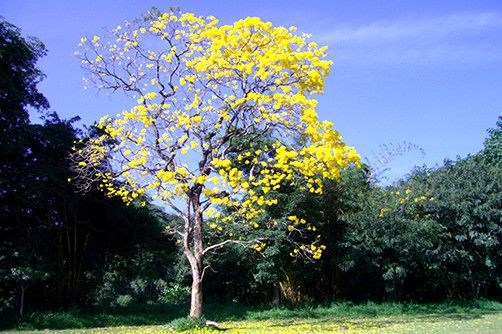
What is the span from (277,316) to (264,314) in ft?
1.77

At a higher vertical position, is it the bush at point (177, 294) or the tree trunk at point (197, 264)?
the tree trunk at point (197, 264)

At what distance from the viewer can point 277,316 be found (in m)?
15.5

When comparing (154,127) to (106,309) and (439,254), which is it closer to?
(106,309)

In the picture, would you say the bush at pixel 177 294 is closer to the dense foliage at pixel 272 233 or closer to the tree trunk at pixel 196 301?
the dense foliage at pixel 272 233

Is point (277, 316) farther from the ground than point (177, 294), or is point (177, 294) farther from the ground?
point (177, 294)

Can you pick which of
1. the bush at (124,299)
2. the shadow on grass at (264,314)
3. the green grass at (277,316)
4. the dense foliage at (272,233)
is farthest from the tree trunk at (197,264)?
the bush at (124,299)

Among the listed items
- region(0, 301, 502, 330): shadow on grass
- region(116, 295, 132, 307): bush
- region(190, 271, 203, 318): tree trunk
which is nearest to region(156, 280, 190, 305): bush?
region(116, 295, 132, 307): bush

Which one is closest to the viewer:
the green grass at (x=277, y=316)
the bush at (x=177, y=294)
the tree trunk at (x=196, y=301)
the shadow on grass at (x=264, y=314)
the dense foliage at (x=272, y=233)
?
the tree trunk at (x=196, y=301)

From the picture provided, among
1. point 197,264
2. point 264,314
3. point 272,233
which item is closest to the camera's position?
point 197,264

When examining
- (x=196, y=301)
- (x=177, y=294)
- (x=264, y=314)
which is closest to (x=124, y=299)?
(x=177, y=294)

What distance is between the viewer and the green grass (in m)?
13.0

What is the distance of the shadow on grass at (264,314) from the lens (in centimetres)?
1350

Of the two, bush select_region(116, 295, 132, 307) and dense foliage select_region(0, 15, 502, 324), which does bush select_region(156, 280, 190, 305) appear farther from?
dense foliage select_region(0, 15, 502, 324)

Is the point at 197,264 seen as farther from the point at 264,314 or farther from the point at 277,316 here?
the point at 264,314
